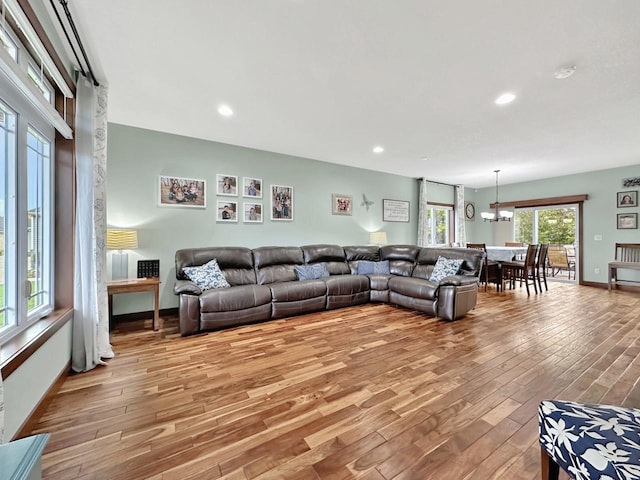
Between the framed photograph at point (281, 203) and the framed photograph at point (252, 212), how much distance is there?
24 cm

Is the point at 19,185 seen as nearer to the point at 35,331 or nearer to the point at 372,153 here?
the point at 35,331

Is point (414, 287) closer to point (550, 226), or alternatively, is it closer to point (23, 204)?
point (23, 204)

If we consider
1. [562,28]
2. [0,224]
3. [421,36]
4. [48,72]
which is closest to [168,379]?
[0,224]

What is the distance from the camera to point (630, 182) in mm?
5633

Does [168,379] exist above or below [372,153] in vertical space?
below

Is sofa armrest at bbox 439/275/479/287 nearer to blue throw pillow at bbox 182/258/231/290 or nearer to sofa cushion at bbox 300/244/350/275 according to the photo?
sofa cushion at bbox 300/244/350/275

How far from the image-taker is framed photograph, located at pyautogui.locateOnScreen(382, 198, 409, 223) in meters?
6.42

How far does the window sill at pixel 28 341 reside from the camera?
4.44ft

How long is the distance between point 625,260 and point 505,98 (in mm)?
5404

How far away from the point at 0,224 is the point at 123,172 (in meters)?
Answer: 2.43

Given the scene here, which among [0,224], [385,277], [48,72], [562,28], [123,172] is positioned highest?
[562,28]

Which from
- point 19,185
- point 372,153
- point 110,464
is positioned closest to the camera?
point 110,464

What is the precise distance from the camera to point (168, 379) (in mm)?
2135

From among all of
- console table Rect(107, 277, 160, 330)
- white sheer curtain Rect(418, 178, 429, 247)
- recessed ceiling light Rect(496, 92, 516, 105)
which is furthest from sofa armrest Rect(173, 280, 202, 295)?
white sheer curtain Rect(418, 178, 429, 247)
